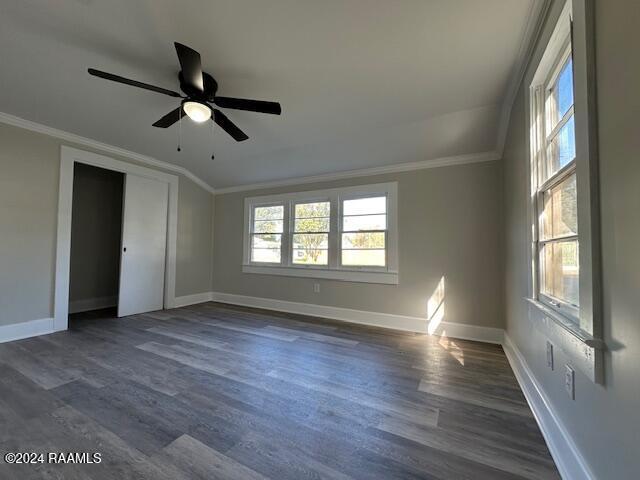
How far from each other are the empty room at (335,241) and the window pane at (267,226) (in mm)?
165

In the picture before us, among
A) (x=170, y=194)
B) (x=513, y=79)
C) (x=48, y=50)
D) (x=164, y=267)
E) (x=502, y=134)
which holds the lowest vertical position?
(x=164, y=267)

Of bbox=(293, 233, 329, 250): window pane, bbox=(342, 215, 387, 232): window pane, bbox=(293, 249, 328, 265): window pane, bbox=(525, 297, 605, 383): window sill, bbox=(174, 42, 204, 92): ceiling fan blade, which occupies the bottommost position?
bbox=(525, 297, 605, 383): window sill

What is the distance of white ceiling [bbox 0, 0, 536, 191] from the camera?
1.83 meters

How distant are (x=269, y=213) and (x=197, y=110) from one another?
107 inches

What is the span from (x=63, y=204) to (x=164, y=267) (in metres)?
1.60

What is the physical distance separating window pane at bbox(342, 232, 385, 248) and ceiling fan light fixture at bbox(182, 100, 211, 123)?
2463 mm

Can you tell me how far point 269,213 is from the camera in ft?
16.0

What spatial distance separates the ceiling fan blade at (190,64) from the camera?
66.4 inches

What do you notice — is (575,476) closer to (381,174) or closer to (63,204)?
(381,174)

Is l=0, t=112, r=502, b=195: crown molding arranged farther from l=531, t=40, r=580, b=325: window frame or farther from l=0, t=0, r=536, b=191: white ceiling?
l=531, t=40, r=580, b=325: window frame

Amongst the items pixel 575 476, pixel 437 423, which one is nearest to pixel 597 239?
pixel 575 476

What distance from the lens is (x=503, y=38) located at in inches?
75.1

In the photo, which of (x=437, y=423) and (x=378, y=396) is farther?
(x=378, y=396)

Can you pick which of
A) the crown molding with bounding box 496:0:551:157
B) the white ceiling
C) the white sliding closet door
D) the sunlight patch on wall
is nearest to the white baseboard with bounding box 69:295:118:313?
the white sliding closet door
